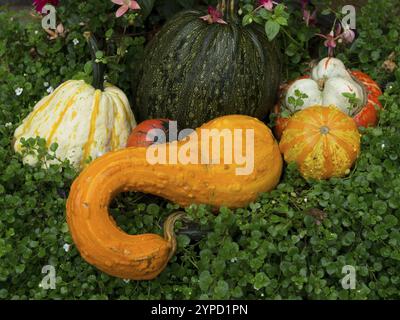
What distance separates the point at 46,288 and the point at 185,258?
50 centimetres

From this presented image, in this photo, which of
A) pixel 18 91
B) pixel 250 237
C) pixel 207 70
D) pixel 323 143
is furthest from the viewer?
pixel 18 91

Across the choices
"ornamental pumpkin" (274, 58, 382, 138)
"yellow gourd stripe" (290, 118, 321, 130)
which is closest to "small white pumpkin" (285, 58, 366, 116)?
"ornamental pumpkin" (274, 58, 382, 138)

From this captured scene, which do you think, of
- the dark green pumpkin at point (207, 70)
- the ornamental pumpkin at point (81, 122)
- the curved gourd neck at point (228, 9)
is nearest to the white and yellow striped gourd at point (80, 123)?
the ornamental pumpkin at point (81, 122)

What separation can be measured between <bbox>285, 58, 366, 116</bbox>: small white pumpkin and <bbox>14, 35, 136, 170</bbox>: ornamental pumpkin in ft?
2.37

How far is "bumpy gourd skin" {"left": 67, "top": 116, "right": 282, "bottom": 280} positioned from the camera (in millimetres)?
2012

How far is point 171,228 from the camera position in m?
2.15

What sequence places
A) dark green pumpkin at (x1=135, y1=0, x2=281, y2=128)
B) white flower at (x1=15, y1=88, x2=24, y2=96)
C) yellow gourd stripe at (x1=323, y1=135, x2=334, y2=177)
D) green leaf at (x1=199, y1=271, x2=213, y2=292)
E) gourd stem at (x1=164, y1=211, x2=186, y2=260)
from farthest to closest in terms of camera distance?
white flower at (x1=15, y1=88, x2=24, y2=96), dark green pumpkin at (x1=135, y1=0, x2=281, y2=128), yellow gourd stripe at (x1=323, y1=135, x2=334, y2=177), gourd stem at (x1=164, y1=211, x2=186, y2=260), green leaf at (x1=199, y1=271, x2=213, y2=292)

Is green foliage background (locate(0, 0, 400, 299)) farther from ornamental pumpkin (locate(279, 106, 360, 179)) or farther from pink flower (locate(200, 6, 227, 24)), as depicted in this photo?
pink flower (locate(200, 6, 227, 24))

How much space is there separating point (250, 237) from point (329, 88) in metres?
0.76

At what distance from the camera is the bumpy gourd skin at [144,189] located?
6.60ft

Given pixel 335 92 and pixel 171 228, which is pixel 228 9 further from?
pixel 171 228

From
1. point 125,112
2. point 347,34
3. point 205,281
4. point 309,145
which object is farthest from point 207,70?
point 205,281

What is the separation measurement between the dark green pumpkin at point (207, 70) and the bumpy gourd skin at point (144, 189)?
17cm
